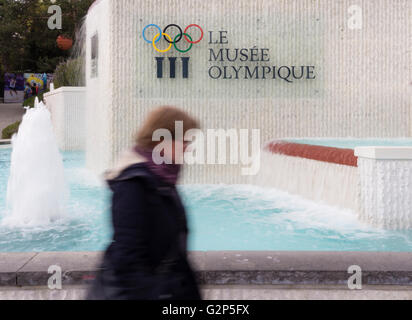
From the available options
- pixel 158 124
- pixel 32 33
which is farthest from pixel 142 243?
pixel 32 33

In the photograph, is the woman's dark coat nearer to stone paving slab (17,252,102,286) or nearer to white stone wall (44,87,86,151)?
stone paving slab (17,252,102,286)

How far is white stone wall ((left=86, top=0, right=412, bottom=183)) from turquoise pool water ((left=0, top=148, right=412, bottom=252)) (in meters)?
1.79

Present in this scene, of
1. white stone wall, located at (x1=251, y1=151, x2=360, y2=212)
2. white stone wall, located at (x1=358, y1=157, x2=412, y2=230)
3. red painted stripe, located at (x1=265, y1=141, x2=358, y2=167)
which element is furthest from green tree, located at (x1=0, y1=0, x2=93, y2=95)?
white stone wall, located at (x1=358, y1=157, x2=412, y2=230)

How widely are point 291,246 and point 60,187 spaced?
9.98ft

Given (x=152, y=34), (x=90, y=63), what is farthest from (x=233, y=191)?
(x=90, y=63)

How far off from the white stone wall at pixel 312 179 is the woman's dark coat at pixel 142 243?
4.40m

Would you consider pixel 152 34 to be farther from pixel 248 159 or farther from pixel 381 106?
pixel 381 106

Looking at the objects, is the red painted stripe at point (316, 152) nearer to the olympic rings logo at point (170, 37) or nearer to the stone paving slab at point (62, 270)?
the olympic rings logo at point (170, 37)

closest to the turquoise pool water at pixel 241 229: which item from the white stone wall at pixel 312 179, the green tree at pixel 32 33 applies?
the white stone wall at pixel 312 179

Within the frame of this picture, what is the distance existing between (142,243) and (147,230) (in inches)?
2.0

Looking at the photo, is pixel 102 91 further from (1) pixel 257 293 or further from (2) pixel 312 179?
(1) pixel 257 293

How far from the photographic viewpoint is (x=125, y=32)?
9445mm

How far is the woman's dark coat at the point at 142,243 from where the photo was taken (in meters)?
2.04

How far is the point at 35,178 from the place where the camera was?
6625 millimetres
